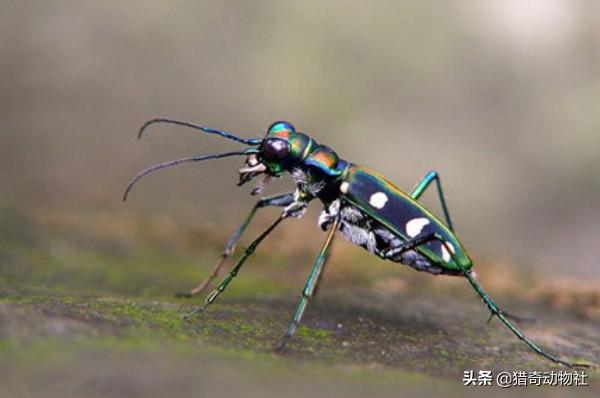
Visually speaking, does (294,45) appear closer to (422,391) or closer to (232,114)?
(232,114)

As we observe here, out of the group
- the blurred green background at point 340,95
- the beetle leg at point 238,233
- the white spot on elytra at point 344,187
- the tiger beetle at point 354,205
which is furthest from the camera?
the blurred green background at point 340,95

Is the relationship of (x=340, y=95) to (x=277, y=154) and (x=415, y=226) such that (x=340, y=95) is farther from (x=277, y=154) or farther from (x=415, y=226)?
(x=415, y=226)

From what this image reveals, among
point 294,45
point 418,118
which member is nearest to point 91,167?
point 294,45

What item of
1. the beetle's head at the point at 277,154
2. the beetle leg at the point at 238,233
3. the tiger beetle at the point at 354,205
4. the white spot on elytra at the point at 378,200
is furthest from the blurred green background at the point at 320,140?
the beetle's head at the point at 277,154

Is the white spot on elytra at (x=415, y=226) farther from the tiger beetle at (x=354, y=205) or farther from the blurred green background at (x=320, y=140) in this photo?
the blurred green background at (x=320, y=140)

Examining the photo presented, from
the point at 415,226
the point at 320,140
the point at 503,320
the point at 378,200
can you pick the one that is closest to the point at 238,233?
the point at 378,200

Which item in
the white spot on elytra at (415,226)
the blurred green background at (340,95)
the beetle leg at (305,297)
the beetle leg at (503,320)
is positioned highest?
the blurred green background at (340,95)
